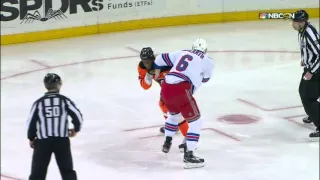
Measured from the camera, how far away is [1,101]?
7.21 meters

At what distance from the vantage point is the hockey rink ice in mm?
5363

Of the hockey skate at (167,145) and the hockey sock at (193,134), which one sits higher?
the hockey sock at (193,134)

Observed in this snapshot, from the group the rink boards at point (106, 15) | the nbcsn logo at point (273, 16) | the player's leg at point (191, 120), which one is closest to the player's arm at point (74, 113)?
the player's leg at point (191, 120)

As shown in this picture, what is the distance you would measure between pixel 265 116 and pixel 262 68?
198 cm

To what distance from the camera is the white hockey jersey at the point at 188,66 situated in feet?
16.9

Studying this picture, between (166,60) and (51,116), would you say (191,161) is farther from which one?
(51,116)

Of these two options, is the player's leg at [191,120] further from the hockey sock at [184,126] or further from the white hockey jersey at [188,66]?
the hockey sock at [184,126]

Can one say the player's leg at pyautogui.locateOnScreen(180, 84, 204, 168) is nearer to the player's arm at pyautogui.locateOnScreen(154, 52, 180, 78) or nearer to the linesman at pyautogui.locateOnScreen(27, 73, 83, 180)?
the player's arm at pyautogui.locateOnScreen(154, 52, 180, 78)

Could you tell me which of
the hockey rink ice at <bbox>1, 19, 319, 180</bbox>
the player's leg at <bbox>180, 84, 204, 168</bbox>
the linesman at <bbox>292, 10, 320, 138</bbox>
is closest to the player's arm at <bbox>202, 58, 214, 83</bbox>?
the player's leg at <bbox>180, 84, 204, 168</bbox>

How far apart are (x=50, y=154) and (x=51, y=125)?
0.19 metres

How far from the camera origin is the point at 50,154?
13.7 ft

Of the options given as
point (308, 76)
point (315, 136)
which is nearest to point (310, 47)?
point (308, 76)

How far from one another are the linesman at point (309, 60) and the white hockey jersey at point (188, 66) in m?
0.88

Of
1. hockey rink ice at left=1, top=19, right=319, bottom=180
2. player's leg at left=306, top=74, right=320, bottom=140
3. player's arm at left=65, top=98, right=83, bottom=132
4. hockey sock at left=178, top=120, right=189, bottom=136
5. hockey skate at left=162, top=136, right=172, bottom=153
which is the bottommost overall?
→ hockey rink ice at left=1, top=19, right=319, bottom=180
